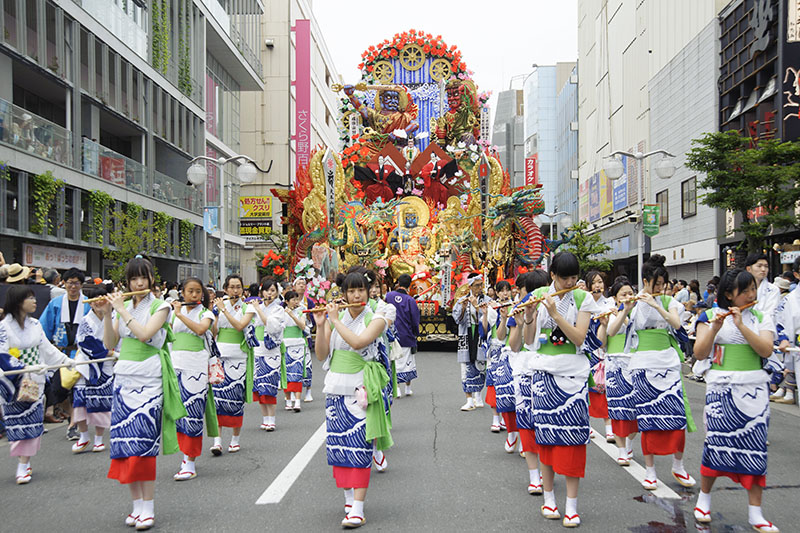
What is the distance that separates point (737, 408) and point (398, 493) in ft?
8.63

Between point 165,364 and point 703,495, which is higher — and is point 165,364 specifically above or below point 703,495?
above

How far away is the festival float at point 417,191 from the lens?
20.2 m

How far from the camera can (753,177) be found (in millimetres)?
14844

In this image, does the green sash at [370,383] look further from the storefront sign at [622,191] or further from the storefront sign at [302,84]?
the storefront sign at [302,84]

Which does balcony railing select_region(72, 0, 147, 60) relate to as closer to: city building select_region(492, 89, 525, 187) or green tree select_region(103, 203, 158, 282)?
green tree select_region(103, 203, 158, 282)

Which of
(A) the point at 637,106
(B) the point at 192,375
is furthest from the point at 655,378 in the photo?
(A) the point at 637,106

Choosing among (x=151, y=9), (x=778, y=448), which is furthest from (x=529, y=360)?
(x=151, y=9)

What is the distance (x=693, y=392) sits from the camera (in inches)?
472

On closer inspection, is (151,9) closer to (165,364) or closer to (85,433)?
(85,433)

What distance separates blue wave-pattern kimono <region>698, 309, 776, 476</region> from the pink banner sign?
128ft

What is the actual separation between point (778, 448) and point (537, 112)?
66.1 meters

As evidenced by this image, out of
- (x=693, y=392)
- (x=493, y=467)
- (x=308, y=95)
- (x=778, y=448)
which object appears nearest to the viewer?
(x=493, y=467)

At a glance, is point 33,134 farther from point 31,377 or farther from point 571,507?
point 571,507

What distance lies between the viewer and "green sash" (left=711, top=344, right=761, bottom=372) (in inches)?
196
